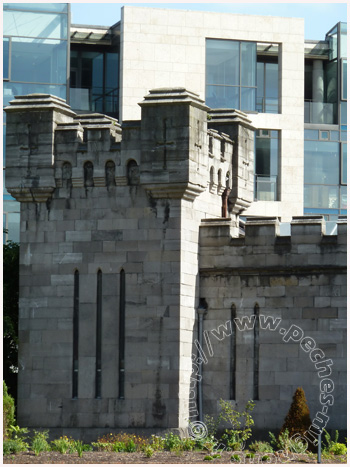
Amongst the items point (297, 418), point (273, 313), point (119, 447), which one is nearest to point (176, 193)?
point (273, 313)

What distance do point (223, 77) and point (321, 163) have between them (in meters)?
6.71

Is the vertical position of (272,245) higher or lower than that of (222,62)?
lower

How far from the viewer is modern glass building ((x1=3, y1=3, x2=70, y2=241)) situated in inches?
2190

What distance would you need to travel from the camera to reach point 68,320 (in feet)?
114

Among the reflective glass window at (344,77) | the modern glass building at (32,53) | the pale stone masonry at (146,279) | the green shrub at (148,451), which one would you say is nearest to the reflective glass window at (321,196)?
the reflective glass window at (344,77)

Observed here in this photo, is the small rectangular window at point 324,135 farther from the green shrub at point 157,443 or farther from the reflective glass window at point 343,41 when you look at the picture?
the green shrub at point 157,443

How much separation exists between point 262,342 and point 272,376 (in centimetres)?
82

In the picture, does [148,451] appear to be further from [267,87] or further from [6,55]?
[267,87]

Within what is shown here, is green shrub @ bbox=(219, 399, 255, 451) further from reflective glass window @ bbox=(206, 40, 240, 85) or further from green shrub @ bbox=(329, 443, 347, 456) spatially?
reflective glass window @ bbox=(206, 40, 240, 85)

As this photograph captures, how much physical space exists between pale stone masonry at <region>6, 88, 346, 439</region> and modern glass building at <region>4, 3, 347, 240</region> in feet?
66.8

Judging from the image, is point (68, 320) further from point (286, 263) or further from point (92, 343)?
point (286, 263)

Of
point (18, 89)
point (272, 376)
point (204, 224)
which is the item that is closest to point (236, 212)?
point (204, 224)

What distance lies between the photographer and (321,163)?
6288 centimetres

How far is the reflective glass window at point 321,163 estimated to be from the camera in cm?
6266
